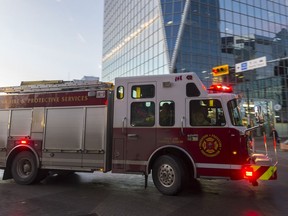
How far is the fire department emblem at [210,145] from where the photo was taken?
7.69 metres

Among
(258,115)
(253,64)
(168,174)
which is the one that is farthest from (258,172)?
(253,64)

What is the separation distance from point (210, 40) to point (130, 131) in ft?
127

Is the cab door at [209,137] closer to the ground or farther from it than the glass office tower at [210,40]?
closer to the ground

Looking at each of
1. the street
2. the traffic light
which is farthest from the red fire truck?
the traffic light

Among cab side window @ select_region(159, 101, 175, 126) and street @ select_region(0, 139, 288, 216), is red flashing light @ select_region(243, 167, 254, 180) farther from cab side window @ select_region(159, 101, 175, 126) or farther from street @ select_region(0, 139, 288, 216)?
cab side window @ select_region(159, 101, 175, 126)

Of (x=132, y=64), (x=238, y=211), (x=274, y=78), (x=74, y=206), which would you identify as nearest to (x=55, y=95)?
(x=74, y=206)

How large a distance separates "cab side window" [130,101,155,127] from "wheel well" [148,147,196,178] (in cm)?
78

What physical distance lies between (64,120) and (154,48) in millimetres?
37411

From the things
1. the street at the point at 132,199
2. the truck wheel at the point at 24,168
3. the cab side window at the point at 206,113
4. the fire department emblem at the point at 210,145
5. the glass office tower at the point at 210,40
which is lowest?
the street at the point at 132,199

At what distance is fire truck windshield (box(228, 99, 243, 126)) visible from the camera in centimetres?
772

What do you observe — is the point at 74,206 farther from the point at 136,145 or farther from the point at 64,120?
the point at 64,120

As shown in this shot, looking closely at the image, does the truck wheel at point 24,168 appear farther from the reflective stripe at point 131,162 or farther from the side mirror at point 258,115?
the side mirror at point 258,115

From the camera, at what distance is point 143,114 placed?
845 centimetres

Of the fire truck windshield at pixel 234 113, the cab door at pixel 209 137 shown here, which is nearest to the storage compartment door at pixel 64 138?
the cab door at pixel 209 137
